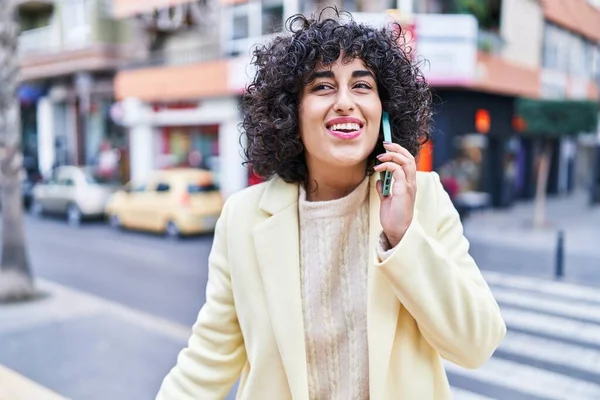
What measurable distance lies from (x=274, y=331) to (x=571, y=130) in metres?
14.5

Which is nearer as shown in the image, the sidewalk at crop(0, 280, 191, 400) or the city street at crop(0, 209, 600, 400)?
the sidewalk at crop(0, 280, 191, 400)

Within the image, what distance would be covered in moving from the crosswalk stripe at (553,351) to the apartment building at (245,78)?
21.6 ft

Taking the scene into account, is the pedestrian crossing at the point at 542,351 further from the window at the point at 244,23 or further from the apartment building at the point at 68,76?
the apartment building at the point at 68,76

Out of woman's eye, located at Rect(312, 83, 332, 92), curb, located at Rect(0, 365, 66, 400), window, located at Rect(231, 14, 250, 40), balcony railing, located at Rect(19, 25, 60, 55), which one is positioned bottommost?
curb, located at Rect(0, 365, 66, 400)

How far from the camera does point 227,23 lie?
16.7 metres

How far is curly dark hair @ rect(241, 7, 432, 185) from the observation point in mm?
1455

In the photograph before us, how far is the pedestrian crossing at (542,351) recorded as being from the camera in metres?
4.80

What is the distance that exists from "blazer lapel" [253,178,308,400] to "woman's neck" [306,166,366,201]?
0.19 ft

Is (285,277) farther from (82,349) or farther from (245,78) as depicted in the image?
(245,78)

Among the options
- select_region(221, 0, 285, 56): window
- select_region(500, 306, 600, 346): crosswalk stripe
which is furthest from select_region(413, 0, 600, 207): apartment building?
select_region(500, 306, 600, 346): crosswalk stripe

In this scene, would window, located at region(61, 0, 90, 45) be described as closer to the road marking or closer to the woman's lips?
the road marking

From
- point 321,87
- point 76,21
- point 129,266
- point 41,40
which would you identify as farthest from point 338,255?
point 41,40

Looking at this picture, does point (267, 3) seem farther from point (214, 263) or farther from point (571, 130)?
point (214, 263)

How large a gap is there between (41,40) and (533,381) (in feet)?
78.4
